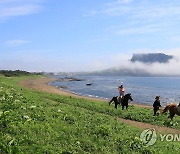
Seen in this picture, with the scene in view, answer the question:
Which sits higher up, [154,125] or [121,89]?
[121,89]

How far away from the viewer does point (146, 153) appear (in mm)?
20375

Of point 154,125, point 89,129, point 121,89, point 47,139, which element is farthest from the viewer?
point 121,89

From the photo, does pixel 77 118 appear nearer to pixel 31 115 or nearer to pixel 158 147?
pixel 31 115

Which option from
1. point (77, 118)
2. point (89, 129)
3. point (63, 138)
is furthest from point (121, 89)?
point (63, 138)

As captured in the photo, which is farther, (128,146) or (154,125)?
(154,125)

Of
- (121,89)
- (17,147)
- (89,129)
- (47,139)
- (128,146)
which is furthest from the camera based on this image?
(121,89)

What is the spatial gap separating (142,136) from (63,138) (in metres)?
6.36

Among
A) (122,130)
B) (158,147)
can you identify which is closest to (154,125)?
(122,130)

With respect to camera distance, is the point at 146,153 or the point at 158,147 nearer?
the point at 146,153

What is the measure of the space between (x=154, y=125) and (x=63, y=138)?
1384cm

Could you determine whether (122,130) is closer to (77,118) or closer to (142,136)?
(142,136)

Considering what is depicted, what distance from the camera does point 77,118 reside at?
25828mm

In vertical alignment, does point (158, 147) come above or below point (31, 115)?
below

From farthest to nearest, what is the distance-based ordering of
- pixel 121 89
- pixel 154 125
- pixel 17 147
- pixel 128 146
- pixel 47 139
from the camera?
pixel 121 89 < pixel 154 125 < pixel 128 146 < pixel 47 139 < pixel 17 147
